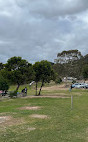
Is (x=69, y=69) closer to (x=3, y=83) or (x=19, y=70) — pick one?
(x=19, y=70)

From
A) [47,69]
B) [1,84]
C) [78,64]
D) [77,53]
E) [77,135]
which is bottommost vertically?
[77,135]

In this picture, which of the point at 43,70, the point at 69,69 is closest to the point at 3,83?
the point at 43,70

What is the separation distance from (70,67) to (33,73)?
32.1 m

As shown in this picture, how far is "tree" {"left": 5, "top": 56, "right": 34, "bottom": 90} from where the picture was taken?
25903 mm

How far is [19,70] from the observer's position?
86.4 ft

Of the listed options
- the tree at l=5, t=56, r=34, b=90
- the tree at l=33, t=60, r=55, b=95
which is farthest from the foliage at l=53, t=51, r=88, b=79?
the tree at l=5, t=56, r=34, b=90

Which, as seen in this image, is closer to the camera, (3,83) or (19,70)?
(3,83)

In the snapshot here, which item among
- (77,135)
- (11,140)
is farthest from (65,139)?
(11,140)

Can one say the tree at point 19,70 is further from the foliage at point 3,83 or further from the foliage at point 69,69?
the foliage at point 69,69

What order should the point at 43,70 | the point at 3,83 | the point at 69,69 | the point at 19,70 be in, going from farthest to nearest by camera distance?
1. the point at 69,69
2. the point at 43,70
3. the point at 19,70
4. the point at 3,83

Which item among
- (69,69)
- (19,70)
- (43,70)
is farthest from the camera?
(69,69)

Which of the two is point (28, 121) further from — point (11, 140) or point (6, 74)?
point (6, 74)

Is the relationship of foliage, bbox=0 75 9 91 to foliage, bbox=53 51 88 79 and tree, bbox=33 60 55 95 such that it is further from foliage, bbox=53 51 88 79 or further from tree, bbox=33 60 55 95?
foliage, bbox=53 51 88 79

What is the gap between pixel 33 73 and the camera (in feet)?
88.7
